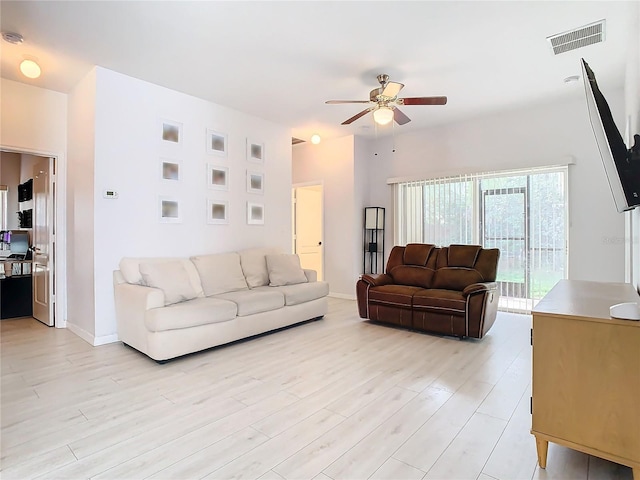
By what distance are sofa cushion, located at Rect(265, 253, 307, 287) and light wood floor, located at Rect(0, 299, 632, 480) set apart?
1.03 m

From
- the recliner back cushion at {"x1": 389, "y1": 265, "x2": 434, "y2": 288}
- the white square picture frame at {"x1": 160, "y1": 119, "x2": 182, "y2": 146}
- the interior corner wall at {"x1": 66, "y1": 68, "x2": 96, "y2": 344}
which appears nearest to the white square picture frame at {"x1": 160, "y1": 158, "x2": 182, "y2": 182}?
the white square picture frame at {"x1": 160, "y1": 119, "x2": 182, "y2": 146}

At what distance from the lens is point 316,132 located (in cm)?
591

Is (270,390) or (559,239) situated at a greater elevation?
(559,239)

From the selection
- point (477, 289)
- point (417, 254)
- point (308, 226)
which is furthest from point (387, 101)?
point (308, 226)

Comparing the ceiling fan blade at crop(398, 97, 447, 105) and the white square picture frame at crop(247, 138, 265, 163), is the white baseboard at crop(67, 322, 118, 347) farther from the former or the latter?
the ceiling fan blade at crop(398, 97, 447, 105)

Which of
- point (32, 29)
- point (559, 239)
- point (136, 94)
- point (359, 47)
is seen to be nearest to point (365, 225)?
point (559, 239)

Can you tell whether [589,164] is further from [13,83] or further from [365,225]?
[13,83]

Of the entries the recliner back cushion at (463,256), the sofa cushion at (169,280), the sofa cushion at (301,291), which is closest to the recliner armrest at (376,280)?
the sofa cushion at (301,291)

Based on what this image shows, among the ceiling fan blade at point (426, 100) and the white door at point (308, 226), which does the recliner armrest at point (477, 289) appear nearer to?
the ceiling fan blade at point (426, 100)

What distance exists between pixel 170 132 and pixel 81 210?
1.31m

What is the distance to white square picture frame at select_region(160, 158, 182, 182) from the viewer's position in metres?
4.07

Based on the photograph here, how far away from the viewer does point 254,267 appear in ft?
15.0

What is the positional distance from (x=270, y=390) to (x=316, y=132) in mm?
4448

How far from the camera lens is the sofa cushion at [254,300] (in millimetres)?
3669
